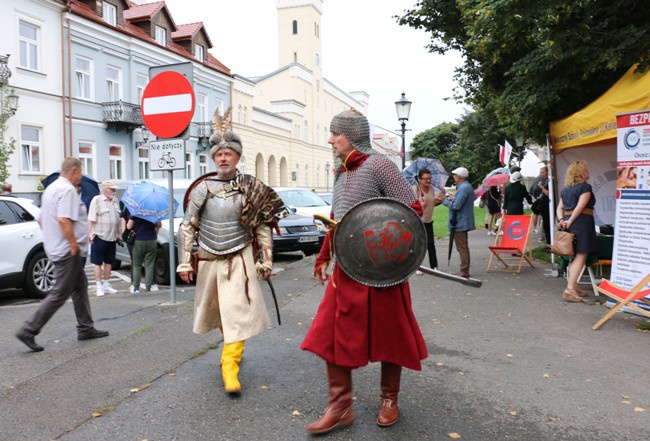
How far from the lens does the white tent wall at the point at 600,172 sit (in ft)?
38.2

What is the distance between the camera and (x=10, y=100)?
23.1 m

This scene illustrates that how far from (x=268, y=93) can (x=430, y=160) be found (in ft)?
190

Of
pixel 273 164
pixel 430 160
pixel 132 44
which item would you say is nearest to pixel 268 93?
pixel 273 164

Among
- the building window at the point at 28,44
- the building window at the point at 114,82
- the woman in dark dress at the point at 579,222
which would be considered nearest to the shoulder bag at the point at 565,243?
the woman in dark dress at the point at 579,222

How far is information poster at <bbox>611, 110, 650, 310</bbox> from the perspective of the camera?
7.08 m

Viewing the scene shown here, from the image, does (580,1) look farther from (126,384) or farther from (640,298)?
(126,384)

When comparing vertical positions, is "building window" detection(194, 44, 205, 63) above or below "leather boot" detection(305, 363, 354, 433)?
above

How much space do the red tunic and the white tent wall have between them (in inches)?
359

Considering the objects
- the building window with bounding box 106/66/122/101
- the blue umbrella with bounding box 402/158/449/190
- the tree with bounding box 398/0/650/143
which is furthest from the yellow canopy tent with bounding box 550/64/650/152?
the building window with bounding box 106/66/122/101

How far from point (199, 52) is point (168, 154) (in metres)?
33.9

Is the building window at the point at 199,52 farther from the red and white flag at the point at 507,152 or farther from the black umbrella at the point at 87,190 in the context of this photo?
the black umbrella at the point at 87,190

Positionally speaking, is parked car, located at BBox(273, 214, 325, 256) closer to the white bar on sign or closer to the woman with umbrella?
the woman with umbrella

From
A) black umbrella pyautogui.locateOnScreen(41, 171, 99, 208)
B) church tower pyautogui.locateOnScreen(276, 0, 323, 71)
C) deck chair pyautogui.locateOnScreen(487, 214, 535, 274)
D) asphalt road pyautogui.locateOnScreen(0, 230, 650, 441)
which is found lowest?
asphalt road pyautogui.locateOnScreen(0, 230, 650, 441)

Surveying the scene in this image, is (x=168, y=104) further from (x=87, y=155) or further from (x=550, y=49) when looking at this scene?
(x=87, y=155)
